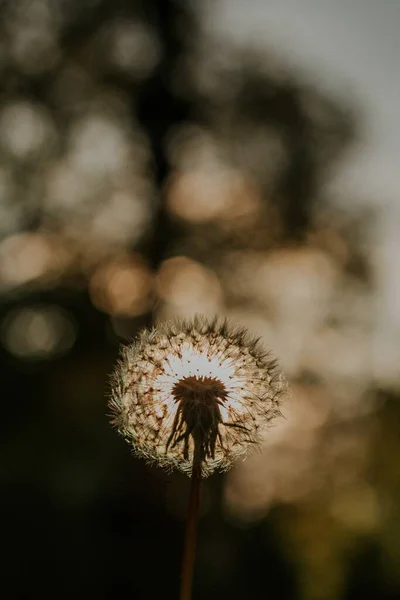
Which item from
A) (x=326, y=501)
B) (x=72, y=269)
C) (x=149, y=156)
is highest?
(x=149, y=156)

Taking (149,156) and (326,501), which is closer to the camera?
(149,156)

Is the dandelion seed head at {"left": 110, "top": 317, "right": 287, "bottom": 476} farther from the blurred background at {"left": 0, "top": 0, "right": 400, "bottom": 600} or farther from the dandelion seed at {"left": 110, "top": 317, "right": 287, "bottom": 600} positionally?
the blurred background at {"left": 0, "top": 0, "right": 400, "bottom": 600}

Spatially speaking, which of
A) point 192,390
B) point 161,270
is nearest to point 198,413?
point 192,390

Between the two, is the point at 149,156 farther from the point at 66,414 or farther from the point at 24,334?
the point at 66,414

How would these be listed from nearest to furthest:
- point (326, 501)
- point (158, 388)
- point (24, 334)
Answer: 1. point (158, 388)
2. point (24, 334)
3. point (326, 501)

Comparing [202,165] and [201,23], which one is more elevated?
[201,23]

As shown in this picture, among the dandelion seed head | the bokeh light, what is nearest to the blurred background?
the bokeh light

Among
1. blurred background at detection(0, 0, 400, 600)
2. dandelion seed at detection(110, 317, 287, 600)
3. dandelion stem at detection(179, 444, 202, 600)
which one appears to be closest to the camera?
dandelion stem at detection(179, 444, 202, 600)

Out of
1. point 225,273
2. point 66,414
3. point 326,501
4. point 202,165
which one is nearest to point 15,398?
point 66,414
